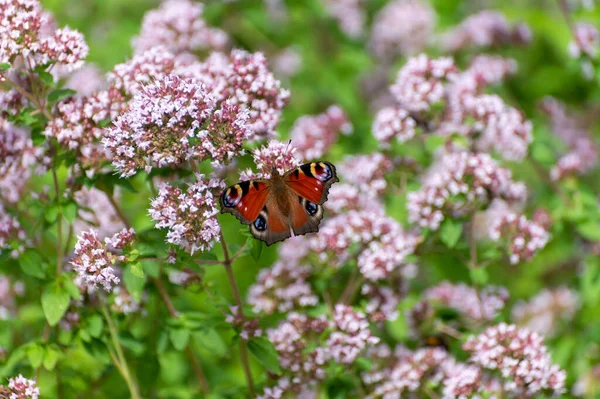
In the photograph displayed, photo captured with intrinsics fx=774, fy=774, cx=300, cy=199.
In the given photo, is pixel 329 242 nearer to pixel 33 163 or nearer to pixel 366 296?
pixel 366 296

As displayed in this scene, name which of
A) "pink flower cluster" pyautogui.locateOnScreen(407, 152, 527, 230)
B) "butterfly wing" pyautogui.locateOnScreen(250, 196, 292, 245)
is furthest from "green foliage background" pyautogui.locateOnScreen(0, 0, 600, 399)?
"pink flower cluster" pyautogui.locateOnScreen(407, 152, 527, 230)

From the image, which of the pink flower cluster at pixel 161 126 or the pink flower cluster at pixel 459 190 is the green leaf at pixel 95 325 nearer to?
the pink flower cluster at pixel 161 126

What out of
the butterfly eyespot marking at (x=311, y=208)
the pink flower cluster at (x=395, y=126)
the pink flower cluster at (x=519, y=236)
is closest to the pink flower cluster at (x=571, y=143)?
the pink flower cluster at (x=519, y=236)

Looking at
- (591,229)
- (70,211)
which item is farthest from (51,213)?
(591,229)

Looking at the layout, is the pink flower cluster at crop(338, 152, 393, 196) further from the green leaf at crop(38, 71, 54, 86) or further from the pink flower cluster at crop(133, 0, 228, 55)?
the green leaf at crop(38, 71, 54, 86)

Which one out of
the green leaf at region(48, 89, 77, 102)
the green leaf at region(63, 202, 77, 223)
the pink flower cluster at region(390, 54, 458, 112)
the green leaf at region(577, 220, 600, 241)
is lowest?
the green leaf at region(63, 202, 77, 223)

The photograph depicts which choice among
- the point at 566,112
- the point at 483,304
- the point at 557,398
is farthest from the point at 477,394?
the point at 566,112
